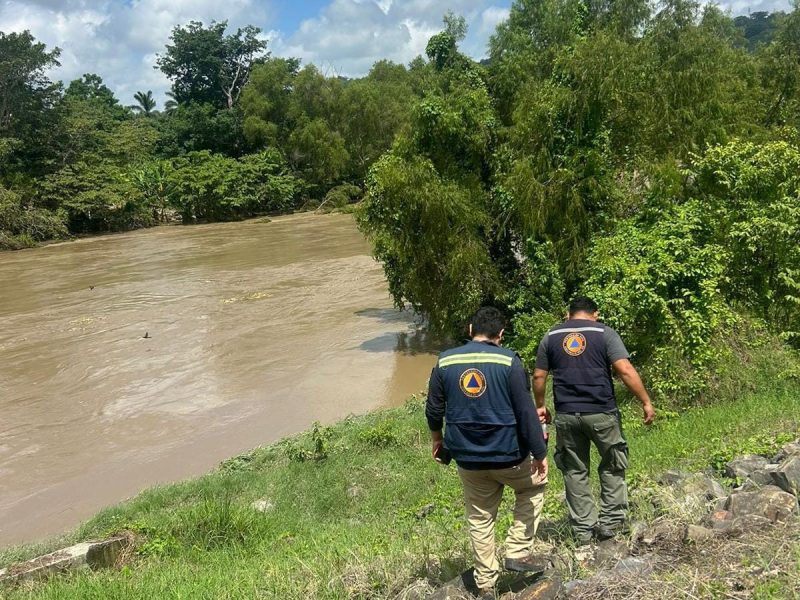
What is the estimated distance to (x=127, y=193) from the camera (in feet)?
150

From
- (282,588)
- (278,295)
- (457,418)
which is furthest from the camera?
(278,295)

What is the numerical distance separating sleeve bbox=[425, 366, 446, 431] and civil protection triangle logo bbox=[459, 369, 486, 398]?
153 millimetres

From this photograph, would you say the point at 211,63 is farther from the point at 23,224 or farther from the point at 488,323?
Result: the point at 488,323

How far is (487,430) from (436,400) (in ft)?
1.14

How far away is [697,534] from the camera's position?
400cm

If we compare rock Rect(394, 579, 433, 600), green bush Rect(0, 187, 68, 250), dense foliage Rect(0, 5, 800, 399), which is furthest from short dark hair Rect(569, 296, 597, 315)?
green bush Rect(0, 187, 68, 250)

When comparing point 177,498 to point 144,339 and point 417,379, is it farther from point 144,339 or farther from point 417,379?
point 144,339

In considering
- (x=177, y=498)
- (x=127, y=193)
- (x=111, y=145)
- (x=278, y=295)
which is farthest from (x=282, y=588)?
(x=111, y=145)

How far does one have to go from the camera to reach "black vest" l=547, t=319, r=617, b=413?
464cm

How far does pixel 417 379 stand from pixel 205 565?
347 inches

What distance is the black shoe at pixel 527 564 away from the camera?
4117mm

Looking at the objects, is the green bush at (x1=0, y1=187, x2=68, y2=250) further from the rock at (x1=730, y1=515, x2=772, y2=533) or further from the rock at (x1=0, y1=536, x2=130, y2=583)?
the rock at (x1=730, y1=515, x2=772, y2=533)

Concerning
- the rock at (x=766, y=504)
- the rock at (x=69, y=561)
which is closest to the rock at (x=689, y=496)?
the rock at (x=766, y=504)

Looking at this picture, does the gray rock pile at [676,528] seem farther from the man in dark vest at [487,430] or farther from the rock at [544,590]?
the man in dark vest at [487,430]
